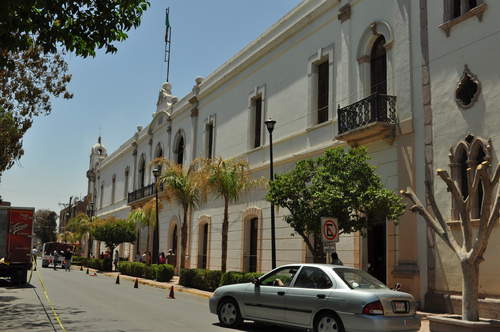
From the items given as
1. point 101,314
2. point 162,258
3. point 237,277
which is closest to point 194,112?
point 162,258

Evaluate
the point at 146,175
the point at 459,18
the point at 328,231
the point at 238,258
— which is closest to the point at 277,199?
the point at 328,231

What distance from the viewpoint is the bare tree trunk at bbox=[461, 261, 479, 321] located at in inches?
388

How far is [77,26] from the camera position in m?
10.1

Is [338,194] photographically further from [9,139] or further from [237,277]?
[9,139]

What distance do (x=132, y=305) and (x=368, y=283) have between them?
799cm

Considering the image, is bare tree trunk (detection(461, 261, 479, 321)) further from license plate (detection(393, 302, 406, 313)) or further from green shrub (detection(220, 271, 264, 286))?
green shrub (detection(220, 271, 264, 286))

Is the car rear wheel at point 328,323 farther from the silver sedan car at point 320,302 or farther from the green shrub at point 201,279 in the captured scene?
the green shrub at point 201,279

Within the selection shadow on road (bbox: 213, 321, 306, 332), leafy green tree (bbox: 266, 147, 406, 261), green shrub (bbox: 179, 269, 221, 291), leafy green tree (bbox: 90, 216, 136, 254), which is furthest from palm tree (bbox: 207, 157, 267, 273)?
leafy green tree (bbox: 90, 216, 136, 254)

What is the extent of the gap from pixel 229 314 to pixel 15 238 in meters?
12.0

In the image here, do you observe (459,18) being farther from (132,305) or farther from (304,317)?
(132,305)

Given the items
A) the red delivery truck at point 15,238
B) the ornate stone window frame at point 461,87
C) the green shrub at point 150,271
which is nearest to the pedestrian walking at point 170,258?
the green shrub at point 150,271

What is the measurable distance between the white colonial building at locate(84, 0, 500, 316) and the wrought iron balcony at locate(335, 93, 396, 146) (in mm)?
→ 38

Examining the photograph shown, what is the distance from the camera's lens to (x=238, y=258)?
24578mm

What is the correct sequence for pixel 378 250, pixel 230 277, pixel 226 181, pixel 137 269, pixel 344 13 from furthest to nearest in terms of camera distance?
pixel 137 269, pixel 226 181, pixel 230 277, pixel 344 13, pixel 378 250
